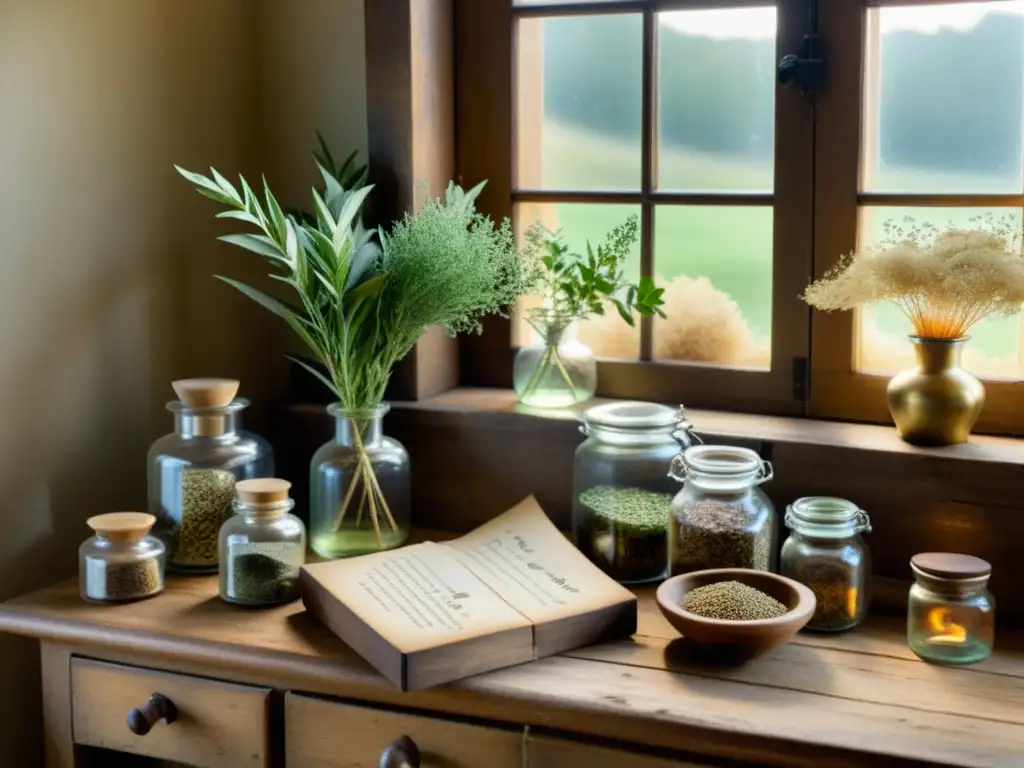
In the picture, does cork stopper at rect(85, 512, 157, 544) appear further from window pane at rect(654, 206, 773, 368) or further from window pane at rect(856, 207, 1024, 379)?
window pane at rect(856, 207, 1024, 379)

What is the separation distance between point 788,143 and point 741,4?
0.75ft

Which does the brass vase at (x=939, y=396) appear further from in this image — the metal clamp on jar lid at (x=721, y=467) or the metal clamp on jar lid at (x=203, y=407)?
the metal clamp on jar lid at (x=203, y=407)

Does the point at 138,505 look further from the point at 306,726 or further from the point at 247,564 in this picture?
the point at 306,726

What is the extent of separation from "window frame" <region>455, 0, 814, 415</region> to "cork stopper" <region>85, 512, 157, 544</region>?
69 cm

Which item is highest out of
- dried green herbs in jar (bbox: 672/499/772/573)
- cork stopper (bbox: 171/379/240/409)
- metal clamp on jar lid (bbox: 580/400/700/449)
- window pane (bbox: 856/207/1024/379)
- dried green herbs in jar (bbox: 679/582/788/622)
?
window pane (bbox: 856/207/1024/379)

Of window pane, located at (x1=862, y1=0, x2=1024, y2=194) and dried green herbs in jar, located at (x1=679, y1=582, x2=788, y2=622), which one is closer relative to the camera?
dried green herbs in jar, located at (x1=679, y1=582, x2=788, y2=622)

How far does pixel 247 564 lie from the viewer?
5.57 ft

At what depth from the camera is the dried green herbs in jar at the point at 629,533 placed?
1.79 metres

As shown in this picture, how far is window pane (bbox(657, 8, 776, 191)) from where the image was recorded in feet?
6.42

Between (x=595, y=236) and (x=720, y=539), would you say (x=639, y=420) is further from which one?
(x=595, y=236)

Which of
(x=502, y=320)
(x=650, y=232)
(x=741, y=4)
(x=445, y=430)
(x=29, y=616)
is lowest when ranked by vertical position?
(x=29, y=616)

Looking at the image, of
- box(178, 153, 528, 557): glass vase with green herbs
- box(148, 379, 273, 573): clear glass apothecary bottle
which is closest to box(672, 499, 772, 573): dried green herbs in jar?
box(178, 153, 528, 557): glass vase with green herbs

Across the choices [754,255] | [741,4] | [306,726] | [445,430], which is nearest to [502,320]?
[445,430]

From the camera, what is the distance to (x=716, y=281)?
6.66ft
